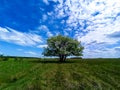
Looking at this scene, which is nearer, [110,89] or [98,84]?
[110,89]

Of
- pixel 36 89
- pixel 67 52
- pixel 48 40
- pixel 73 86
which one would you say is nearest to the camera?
pixel 36 89

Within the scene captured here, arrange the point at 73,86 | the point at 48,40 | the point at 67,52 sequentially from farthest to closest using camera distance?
the point at 48,40, the point at 67,52, the point at 73,86

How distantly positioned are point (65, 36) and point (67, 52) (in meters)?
8.38

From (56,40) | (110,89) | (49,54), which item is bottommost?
(110,89)

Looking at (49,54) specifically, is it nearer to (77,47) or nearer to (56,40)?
(56,40)

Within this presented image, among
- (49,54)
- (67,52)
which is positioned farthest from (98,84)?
(49,54)

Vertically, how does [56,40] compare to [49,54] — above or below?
above

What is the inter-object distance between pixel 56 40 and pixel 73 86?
54.4 m

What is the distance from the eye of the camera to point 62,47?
7350 centimetres

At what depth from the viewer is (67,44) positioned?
7469 centimetres

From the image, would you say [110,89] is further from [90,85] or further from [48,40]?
[48,40]

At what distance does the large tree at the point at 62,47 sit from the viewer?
7356 cm

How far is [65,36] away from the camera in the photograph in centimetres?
7756

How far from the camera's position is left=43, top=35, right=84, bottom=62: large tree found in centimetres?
7356
